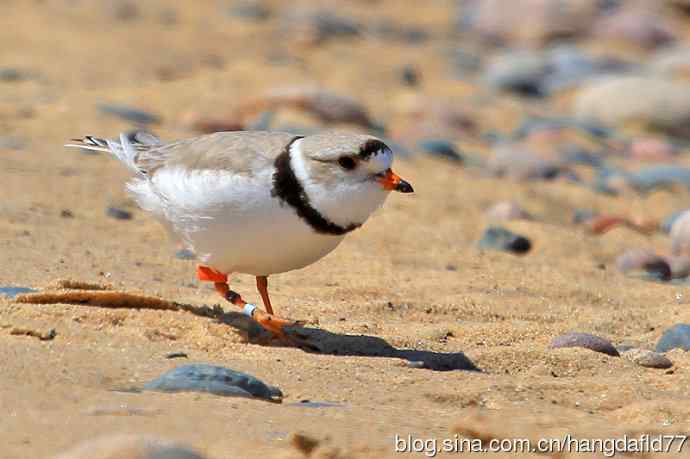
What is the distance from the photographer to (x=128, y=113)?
30.1 ft

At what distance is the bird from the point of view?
4406 mm

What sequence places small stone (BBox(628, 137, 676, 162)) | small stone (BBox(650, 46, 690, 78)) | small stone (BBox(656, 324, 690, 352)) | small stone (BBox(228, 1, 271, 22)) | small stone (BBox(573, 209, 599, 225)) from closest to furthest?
small stone (BBox(656, 324, 690, 352)) < small stone (BBox(573, 209, 599, 225)) < small stone (BBox(628, 137, 676, 162)) < small stone (BBox(650, 46, 690, 78)) < small stone (BBox(228, 1, 271, 22))

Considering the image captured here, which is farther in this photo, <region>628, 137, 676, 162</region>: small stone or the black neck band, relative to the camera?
<region>628, 137, 676, 162</region>: small stone

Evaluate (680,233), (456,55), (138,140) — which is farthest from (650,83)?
(138,140)

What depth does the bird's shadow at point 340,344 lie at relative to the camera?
4.67m

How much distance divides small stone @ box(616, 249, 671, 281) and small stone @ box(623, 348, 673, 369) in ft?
6.35

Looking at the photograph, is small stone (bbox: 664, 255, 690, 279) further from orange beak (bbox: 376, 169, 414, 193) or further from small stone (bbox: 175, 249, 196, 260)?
orange beak (bbox: 376, 169, 414, 193)

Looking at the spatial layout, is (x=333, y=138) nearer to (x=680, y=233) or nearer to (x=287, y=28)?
(x=680, y=233)


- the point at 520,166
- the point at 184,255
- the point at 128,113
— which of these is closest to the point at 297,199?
the point at 184,255

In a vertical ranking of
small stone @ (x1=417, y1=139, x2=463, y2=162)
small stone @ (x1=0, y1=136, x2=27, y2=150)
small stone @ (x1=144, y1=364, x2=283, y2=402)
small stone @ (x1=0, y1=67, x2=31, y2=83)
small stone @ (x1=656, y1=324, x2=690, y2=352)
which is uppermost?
small stone @ (x1=656, y1=324, x2=690, y2=352)

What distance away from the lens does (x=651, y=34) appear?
16.1 meters

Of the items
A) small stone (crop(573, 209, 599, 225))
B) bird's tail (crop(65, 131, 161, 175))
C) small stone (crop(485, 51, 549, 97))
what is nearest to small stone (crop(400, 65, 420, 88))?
small stone (crop(485, 51, 549, 97))

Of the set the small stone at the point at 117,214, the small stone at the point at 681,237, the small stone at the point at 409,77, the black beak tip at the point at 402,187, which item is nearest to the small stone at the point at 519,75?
the small stone at the point at 409,77

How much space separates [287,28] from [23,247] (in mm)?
8616
